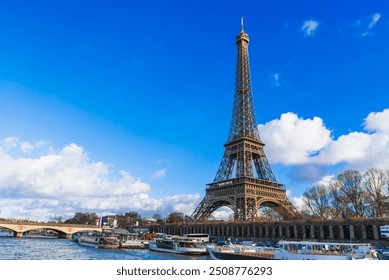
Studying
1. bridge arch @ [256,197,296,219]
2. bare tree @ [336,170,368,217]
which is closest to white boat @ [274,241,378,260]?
bare tree @ [336,170,368,217]

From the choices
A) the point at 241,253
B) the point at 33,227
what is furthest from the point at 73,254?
the point at 33,227

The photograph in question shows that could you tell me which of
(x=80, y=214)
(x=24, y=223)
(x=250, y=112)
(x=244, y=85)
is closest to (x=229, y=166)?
(x=250, y=112)

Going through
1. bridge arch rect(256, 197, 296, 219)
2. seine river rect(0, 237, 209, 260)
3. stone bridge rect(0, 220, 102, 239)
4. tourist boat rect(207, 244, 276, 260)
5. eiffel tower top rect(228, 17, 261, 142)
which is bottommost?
seine river rect(0, 237, 209, 260)

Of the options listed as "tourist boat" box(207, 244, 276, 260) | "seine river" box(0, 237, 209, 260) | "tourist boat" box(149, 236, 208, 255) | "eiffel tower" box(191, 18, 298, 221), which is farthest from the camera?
"eiffel tower" box(191, 18, 298, 221)

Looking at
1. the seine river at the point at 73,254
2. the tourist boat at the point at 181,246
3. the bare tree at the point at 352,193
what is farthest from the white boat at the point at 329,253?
the bare tree at the point at 352,193

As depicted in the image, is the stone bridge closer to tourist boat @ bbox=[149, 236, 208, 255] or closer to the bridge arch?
tourist boat @ bbox=[149, 236, 208, 255]

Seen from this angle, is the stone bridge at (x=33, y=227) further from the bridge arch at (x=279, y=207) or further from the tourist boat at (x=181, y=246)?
the bridge arch at (x=279, y=207)

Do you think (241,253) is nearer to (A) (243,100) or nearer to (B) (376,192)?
(B) (376,192)

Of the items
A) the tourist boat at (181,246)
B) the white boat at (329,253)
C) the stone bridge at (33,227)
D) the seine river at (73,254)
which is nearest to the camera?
the white boat at (329,253)
